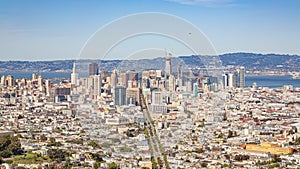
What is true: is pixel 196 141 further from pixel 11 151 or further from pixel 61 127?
pixel 61 127

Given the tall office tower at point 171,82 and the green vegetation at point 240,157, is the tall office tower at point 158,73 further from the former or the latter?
the green vegetation at point 240,157

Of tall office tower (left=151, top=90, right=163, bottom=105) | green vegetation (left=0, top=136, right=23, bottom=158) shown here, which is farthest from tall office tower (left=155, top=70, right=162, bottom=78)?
green vegetation (left=0, top=136, right=23, bottom=158)

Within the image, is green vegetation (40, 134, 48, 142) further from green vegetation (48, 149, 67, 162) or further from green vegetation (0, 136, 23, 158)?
green vegetation (48, 149, 67, 162)

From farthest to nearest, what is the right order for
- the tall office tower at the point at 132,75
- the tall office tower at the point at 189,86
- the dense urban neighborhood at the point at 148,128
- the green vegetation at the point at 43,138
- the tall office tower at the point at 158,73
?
the green vegetation at the point at 43,138 → the tall office tower at the point at 189,86 → the tall office tower at the point at 158,73 → the dense urban neighborhood at the point at 148,128 → the tall office tower at the point at 132,75

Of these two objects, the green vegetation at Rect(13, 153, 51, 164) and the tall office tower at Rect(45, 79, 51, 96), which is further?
the tall office tower at Rect(45, 79, 51, 96)

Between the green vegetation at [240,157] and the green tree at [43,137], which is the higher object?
the green vegetation at [240,157]

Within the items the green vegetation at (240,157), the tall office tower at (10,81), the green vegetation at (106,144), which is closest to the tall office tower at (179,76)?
the green vegetation at (106,144)

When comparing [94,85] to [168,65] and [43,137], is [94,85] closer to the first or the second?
[168,65]
